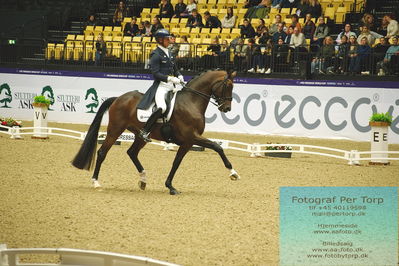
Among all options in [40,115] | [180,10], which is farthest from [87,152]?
[180,10]

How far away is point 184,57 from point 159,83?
11.1 meters

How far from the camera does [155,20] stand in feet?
80.9

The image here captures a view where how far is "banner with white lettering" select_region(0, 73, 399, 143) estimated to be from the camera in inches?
786

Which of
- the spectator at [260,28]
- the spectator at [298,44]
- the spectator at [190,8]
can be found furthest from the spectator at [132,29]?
the spectator at [298,44]

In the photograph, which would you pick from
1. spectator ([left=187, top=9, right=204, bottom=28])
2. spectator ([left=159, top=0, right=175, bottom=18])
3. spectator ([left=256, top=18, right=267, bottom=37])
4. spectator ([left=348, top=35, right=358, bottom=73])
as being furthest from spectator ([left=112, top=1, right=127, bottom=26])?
→ spectator ([left=348, top=35, right=358, bottom=73])

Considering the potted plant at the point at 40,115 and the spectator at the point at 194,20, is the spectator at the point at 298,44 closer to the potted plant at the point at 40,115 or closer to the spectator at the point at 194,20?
the spectator at the point at 194,20

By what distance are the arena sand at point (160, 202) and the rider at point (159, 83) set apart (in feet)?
3.85

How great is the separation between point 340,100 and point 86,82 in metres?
8.47

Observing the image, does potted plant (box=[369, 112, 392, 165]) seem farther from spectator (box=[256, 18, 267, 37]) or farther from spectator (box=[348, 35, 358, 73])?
spectator (box=[256, 18, 267, 37])

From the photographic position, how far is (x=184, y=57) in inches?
902

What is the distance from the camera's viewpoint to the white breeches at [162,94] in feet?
38.3

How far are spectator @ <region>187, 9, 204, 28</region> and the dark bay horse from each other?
12.9 metres

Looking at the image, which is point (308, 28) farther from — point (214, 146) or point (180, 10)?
point (214, 146)

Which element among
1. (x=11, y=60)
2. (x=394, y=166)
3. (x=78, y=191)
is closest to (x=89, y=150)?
(x=78, y=191)
